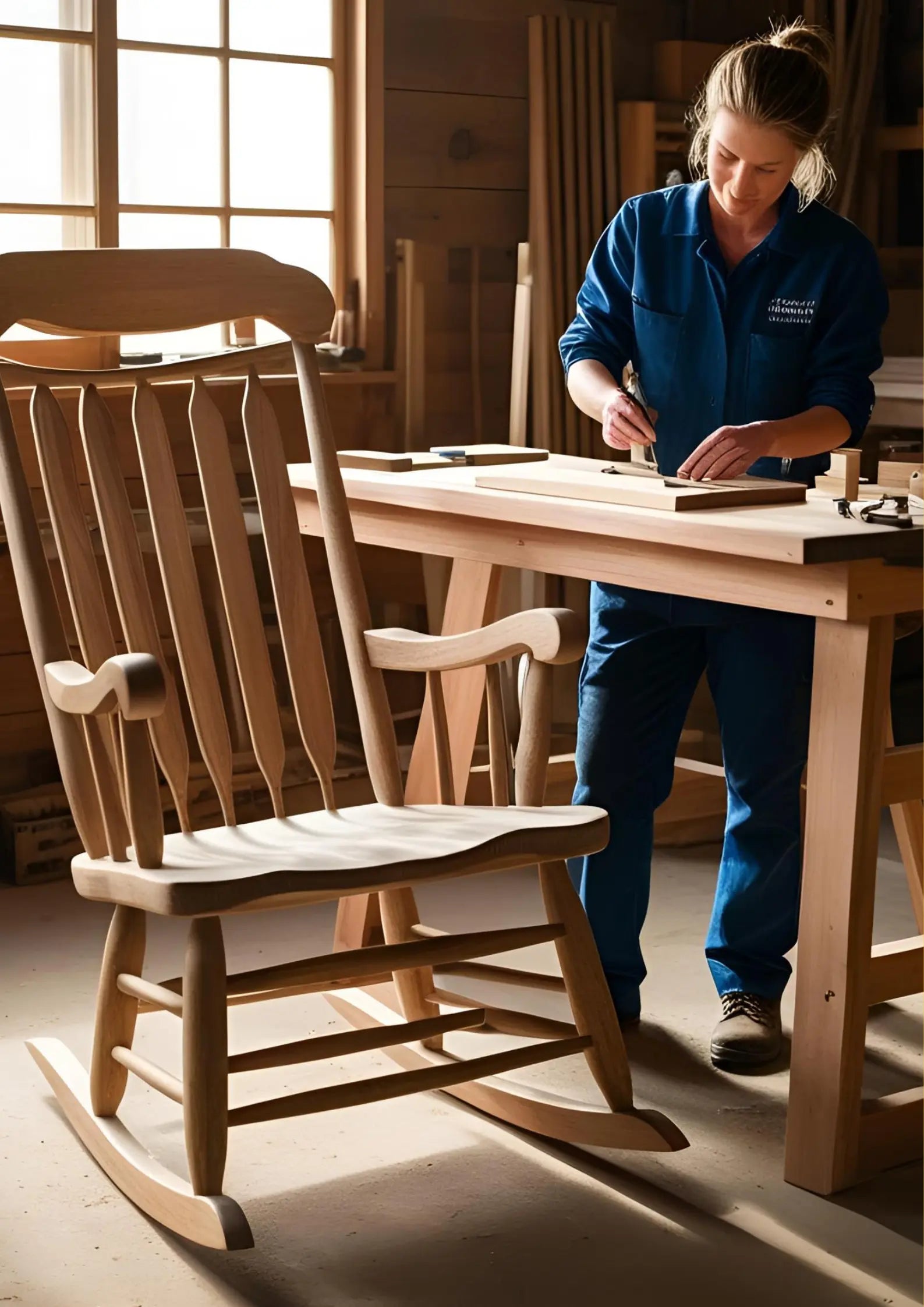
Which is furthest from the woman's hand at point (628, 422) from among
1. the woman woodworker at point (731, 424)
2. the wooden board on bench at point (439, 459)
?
the wooden board on bench at point (439, 459)

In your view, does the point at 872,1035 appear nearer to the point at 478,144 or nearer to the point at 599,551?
the point at 599,551

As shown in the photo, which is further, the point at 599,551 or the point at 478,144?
the point at 478,144

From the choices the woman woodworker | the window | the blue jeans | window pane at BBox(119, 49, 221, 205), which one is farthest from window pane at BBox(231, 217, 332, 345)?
the blue jeans

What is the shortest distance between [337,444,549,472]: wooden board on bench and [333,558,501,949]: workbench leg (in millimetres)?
237

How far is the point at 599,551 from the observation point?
7.98 feet

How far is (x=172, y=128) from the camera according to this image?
402cm

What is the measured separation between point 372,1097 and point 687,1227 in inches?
17.9

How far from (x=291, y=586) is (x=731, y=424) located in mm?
776

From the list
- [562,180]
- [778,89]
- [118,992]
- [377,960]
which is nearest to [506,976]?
[377,960]

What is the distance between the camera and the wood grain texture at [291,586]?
2.51 meters

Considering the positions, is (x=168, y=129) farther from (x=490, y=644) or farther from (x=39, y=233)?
(x=490, y=644)

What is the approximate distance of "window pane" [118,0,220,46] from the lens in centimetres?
392

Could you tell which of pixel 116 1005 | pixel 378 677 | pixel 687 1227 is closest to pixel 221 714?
pixel 378 677

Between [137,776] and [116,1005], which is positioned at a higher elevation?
[137,776]
